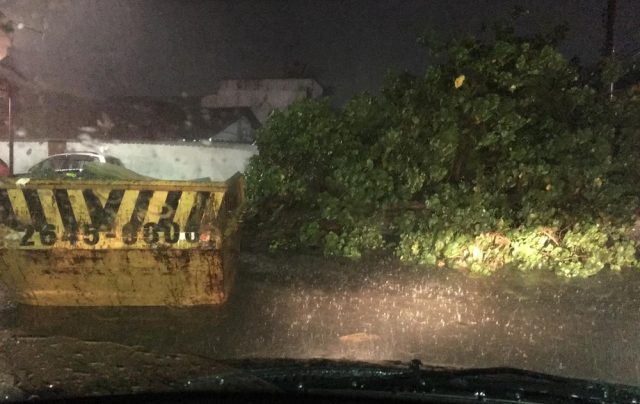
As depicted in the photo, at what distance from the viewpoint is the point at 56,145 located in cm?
2306

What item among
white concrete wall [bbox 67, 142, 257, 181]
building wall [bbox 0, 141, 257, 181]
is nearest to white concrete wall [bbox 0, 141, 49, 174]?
building wall [bbox 0, 141, 257, 181]

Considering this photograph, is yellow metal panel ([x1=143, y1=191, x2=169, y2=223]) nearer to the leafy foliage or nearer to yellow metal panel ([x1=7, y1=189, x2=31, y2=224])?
yellow metal panel ([x1=7, y1=189, x2=31, y2=224])

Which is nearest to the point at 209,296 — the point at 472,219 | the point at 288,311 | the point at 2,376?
the point at 288,311

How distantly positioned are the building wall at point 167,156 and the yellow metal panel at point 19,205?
15337 mm

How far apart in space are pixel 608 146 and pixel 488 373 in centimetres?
554

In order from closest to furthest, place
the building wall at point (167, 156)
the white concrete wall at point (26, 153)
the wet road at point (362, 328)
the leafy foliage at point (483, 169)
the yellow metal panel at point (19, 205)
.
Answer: the wet road at point (362, 328), the yellow metal panel at point (19, 205), the leafy foliage at point (483, 169), the building wall at point (167, 156), the white concrete wall at point (26, 153)

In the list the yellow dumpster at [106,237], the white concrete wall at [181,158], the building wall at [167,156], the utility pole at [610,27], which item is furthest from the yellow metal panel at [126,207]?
the white concrete wall at [181,158]

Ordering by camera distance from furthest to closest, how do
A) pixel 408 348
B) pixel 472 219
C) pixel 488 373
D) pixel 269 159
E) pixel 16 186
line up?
pixel 269 159 < pixel 472 219 < pixel 16 186 < pixel 408 348 < pixel 488 373

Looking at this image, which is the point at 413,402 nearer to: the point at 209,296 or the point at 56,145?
the point at 209,296

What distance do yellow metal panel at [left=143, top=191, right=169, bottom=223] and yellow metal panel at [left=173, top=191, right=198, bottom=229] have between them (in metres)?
0.14

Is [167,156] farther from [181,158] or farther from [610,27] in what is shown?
[610,27]

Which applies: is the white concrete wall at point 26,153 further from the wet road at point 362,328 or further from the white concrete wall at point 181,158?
the wet road at point 362,328

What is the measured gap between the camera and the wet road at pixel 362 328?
4.43m

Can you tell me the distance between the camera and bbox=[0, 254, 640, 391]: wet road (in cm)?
443
